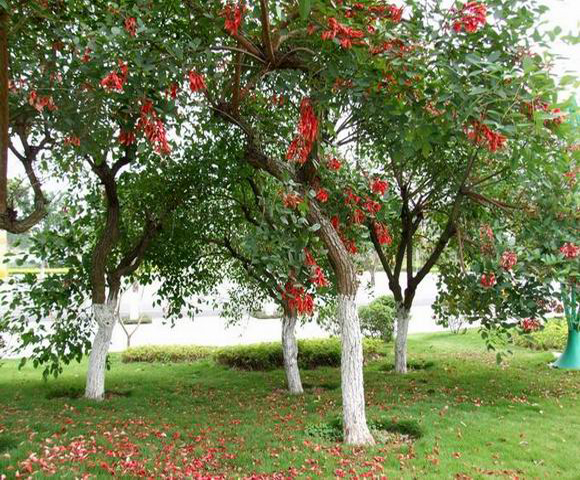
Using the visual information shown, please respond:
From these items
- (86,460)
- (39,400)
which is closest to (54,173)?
(39,400)

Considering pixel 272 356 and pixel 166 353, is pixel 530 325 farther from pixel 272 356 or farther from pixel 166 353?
pixel 166 353

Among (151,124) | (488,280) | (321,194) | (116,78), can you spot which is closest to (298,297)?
(321,194)

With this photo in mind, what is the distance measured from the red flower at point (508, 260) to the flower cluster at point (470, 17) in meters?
3.42

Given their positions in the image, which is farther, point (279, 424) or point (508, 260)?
point (508, 260)

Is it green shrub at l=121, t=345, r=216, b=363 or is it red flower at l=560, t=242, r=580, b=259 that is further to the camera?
green shrub at l=121, t=345, r=216, b=363

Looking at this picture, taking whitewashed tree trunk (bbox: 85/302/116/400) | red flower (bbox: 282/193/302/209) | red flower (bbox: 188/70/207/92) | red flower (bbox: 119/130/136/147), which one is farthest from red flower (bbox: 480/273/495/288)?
whitewashed tree trunk (bbox: 85/302/116/400)

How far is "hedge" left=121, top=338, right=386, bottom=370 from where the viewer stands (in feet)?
40.2

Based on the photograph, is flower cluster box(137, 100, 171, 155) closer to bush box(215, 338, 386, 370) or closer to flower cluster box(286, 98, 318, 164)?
flower cluster box(286, 98, 318, 164)

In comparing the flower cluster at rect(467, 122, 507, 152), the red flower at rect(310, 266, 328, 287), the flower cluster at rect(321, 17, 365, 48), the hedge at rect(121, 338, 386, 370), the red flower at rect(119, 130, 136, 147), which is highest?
the flower cluster at rect(321, 17, 365, 48)

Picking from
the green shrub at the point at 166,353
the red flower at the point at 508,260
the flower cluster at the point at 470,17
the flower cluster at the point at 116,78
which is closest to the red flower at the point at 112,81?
the flower cluster at the point at 116,78

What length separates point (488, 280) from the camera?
24.2ft

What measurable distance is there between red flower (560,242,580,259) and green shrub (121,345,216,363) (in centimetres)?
993

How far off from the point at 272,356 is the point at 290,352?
3.27 metres

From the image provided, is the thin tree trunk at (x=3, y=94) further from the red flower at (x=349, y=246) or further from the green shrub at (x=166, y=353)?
the green shrub at (x=166, y=353)
